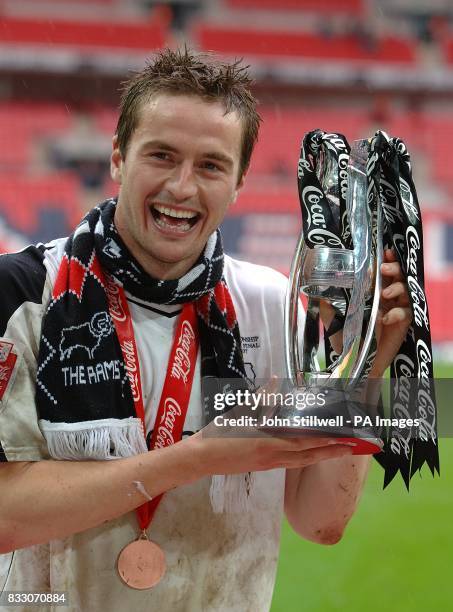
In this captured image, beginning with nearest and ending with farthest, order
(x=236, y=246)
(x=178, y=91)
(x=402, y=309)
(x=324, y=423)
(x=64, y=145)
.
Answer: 1. (x=324, y=423)
2. (x=402, y=309)
3. (x=178, y=91)
4. (x=236, y=246)
5. (x=64, y=145)

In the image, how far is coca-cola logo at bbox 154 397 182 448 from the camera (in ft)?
5.57

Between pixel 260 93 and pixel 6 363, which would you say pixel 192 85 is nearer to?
pixel 6 363

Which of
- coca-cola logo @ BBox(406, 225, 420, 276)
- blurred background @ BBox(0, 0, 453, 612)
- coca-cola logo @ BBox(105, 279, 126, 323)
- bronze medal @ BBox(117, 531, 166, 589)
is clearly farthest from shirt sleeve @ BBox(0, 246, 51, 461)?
blurred background @ BBox(0, 0, 453, 612)

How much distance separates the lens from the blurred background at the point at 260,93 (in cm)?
1101

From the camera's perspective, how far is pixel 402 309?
59.9 inches

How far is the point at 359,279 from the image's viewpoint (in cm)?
151

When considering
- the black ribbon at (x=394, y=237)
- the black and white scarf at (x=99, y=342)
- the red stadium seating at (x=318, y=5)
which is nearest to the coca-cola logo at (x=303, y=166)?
the black ribbon at (x=394, y=237)

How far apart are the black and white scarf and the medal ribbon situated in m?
0.02

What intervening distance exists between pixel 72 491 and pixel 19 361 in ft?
0.78

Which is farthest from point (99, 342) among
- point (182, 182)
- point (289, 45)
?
point (289, 45)

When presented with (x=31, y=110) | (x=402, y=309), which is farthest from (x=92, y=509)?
(x=31, y=110)

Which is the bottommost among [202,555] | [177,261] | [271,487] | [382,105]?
[202,555]

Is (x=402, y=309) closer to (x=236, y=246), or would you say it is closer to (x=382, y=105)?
(x=236, y=246)

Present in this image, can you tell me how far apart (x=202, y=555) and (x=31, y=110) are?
1266 centimetres
